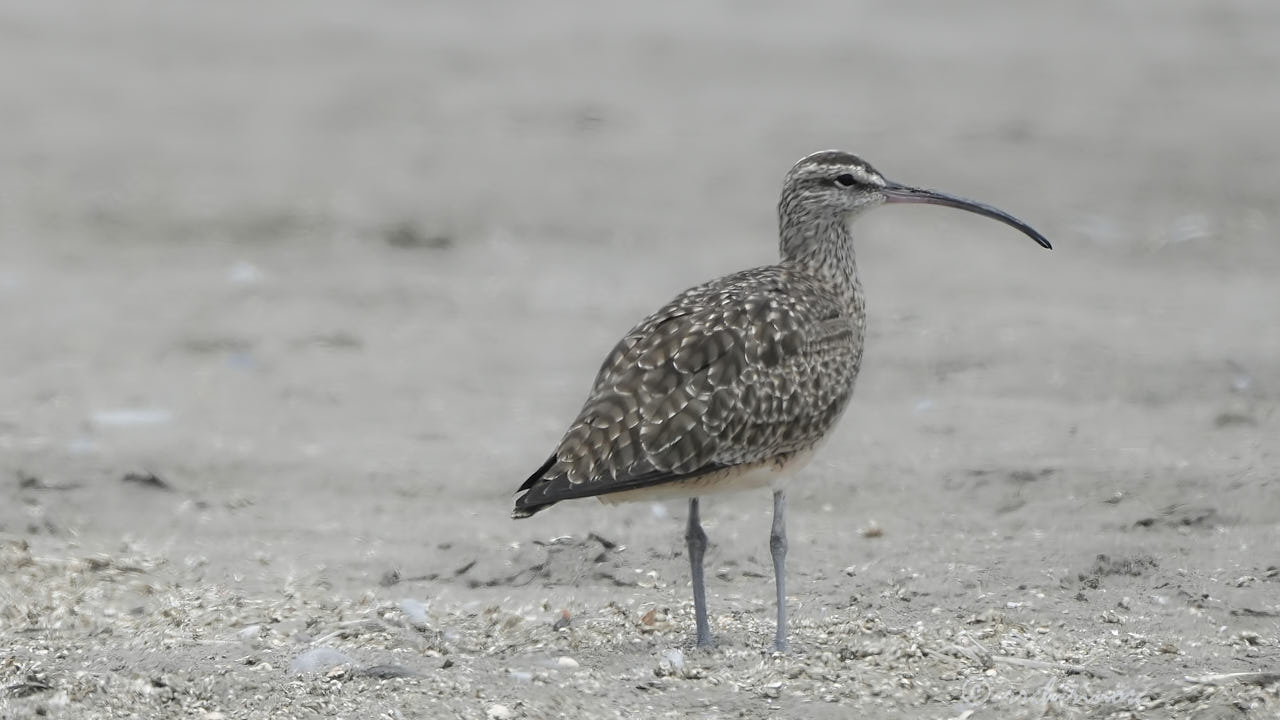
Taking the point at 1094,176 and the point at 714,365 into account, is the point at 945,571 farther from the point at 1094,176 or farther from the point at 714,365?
the point at 1094,176

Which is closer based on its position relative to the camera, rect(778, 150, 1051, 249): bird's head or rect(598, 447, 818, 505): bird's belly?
rect(598, 447, 818, 505): bird's belly

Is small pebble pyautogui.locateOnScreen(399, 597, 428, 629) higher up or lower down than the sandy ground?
lower down

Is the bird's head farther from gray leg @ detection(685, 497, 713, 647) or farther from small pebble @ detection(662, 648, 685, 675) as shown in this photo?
small pebble @ detection(662, 648, 685, 675)

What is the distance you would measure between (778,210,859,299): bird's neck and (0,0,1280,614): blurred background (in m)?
1.29

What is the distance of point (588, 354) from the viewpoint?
11273mm

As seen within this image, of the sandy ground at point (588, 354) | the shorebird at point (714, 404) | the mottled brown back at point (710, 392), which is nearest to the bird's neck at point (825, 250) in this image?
the shorebird at point (714, 404)

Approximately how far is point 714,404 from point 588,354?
4.40 m

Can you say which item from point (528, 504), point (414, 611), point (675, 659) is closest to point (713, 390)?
point (528, 504)

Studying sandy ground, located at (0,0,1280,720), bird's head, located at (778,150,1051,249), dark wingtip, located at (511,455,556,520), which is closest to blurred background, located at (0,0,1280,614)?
sandy ground, located at (0,0,1280,720)

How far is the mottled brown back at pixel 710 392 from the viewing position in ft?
22.1

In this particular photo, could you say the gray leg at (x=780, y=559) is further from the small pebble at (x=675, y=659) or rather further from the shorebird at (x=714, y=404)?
the small pebble at (x=675, y=659)

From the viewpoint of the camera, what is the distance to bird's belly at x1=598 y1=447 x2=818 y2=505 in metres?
6.86

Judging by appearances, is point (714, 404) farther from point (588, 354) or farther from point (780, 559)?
point (588, 354)

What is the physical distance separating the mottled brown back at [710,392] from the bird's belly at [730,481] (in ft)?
0.17
